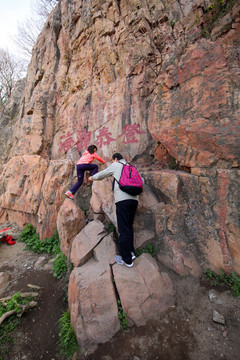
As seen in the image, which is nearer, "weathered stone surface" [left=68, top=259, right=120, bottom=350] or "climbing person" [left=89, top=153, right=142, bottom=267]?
"weathered stone surface" [left=68, top=259, right=120, bottom=350]

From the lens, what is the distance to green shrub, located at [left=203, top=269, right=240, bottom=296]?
2.97 m

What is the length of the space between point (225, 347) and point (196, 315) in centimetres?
51

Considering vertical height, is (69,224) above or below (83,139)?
below

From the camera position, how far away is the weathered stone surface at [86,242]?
367 centimetres

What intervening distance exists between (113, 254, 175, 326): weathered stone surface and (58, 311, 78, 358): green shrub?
1028 mm

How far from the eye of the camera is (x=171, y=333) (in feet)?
8.79

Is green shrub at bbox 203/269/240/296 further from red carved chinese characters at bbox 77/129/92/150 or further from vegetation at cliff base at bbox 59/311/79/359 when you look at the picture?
red carved chinese characters at bbox 77/129/92/150

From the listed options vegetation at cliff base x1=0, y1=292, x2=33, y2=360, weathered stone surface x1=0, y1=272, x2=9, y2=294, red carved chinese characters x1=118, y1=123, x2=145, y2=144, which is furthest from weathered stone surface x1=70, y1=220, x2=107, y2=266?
red carved chinese characters x1=118, y1=123, x2=145, y2=144

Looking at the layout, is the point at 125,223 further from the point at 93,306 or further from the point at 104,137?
the point at 104,137

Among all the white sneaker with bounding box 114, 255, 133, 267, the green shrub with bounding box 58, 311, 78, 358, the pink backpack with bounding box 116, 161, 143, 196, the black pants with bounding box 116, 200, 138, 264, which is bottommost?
the green shrub with bounding box 58, 311, 78, 358

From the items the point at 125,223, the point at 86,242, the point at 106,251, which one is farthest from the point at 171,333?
the point at 86,242

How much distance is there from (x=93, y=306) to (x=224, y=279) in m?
2.62

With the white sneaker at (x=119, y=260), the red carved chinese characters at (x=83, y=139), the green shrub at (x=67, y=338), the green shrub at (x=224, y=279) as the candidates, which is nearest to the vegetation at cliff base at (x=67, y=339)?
the green shrub at (x=67, y=338)

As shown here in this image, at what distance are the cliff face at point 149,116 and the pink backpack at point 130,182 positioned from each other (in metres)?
0.90
